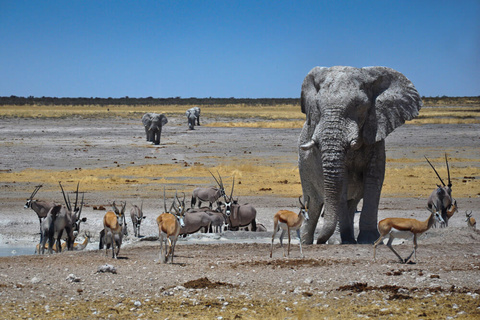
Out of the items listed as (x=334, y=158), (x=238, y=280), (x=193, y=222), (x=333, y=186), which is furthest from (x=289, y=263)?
(x=193, y=222)

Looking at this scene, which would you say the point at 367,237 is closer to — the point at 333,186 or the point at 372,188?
the point at 372,188

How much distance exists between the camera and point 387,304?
789 centimetres

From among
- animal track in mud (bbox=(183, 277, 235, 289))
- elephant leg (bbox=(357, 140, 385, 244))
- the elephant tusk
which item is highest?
the elephant tusk

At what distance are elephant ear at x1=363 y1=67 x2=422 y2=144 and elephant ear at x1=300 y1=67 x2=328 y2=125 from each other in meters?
0.89

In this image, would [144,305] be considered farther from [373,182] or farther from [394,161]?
[394,161]

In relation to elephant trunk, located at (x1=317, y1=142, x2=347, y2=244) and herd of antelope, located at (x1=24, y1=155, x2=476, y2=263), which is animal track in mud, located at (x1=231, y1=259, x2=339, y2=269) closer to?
herd of antelope, located at (x1=24, y1=155, x2=476, y2=263)

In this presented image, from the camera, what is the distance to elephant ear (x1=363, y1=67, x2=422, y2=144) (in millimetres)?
12672

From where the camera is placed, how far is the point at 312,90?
1353 centimetres

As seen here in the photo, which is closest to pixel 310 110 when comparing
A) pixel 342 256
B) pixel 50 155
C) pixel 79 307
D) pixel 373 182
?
pixel 373 182

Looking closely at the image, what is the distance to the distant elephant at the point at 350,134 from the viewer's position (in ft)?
40.2

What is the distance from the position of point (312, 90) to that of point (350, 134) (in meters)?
1.66

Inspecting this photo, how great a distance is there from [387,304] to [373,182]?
4848 mm

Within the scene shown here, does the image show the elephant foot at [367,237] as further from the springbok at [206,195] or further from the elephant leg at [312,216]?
the springbok at [206,195]

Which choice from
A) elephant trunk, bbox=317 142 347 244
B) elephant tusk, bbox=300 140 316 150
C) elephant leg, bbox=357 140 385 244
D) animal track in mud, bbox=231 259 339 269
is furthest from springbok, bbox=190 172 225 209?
animal track in mud, bbox=231 259 339 269
